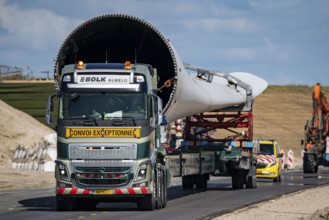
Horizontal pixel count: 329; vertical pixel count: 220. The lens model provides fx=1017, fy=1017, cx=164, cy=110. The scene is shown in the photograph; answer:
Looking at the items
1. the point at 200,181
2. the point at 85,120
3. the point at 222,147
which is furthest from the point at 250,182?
the point at 85,120

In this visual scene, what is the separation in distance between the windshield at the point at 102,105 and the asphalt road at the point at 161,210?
7.15 ft

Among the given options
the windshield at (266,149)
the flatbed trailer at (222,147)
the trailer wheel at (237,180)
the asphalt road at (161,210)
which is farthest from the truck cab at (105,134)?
the windshield at (266,149)

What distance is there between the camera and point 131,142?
22438 millimetres

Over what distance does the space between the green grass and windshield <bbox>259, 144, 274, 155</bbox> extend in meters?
30.0

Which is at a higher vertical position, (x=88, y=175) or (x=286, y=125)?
(x=286, y=125)

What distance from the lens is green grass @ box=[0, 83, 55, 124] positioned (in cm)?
7169

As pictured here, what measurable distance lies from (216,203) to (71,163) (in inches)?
210

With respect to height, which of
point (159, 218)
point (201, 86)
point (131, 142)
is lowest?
point (159, 218)

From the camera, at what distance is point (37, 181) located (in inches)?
1615

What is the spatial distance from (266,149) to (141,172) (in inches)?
854

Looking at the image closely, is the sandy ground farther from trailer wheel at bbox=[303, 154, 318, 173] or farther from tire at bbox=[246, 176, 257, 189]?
trailer wheel at bbox=[303, 154, 318, 173]

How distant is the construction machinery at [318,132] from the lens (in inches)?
2153

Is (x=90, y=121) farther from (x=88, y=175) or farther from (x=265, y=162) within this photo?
(x=265, y=162)

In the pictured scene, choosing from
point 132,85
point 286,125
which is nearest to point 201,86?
point 132,85
